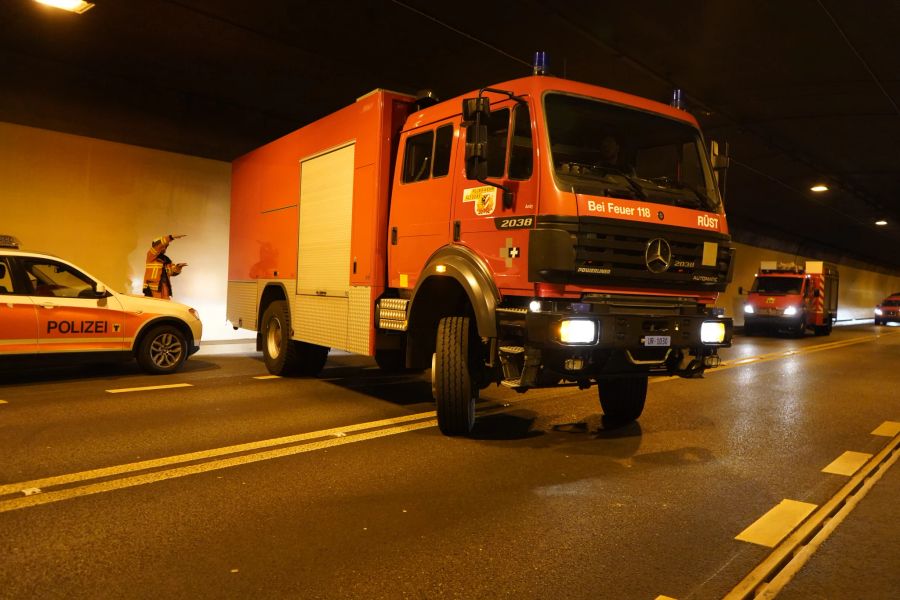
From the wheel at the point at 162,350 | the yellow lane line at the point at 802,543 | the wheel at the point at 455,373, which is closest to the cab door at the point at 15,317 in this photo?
the wheel at the point at 162,350

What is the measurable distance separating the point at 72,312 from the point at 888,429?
375 inches

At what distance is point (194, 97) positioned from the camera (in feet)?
41.1

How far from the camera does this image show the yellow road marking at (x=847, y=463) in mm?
5250

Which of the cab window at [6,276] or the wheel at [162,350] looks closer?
the cab window at [6,276]

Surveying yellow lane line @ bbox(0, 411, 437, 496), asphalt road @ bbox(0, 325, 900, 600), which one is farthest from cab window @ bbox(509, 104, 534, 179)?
yellow lane line @ bbox(0, 411, 437, 496)

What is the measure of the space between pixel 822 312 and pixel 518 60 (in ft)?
59.5

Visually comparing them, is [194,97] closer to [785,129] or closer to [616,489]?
[616,489]

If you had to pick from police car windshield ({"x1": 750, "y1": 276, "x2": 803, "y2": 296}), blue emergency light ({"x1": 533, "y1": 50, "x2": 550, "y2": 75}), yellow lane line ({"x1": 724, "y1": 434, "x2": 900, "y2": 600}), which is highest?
blue emergency light ({"x1": 533, "y1": 50, "x2": 550, "y2": 75})

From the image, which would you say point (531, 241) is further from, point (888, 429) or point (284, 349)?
point (284, 349)

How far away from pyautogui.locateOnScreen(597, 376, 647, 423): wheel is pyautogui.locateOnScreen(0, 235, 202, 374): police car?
604cm

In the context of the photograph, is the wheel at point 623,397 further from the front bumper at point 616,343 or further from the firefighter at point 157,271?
the firefighter at point 157,271

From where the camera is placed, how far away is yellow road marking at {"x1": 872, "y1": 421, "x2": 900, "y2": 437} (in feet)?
22.1

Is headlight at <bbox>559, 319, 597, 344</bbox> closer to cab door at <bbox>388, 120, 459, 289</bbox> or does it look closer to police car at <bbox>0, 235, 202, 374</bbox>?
cab door at <bbox>388, 120, 459, 289</bbox>

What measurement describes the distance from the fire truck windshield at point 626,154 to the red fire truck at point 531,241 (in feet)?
0.05
